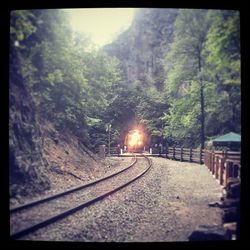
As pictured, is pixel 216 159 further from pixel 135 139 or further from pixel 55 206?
pixel 55 206

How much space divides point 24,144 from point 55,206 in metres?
1.80

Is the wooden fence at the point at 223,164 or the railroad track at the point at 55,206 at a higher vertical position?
the wooden fence at the point at 223,164

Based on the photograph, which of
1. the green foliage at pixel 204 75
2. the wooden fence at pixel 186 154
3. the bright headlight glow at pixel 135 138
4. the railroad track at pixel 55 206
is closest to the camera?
the railroad track at pixel 55 206

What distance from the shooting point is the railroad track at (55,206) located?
5.32 metres

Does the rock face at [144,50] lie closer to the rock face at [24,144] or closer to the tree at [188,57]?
the tree at [188,57]

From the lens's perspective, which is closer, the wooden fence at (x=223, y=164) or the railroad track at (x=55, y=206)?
the railroad track at (x=55, y=206)

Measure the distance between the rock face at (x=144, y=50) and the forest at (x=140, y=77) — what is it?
0.09ft

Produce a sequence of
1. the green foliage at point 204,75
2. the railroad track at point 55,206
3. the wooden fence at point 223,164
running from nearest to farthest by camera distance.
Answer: the railroad track at point 55,206
the green foliage at point 204,75
the wooden fence at point 223,164

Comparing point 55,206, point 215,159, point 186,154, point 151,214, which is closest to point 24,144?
point 55,206

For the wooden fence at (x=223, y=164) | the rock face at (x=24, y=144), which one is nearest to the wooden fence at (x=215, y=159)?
the wooden fence at (x=223, y=164)

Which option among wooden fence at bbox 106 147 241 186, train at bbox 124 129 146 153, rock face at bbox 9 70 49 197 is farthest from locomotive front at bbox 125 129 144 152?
rock face at bbox 9 70 49 197

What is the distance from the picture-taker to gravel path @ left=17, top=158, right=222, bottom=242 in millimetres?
5525

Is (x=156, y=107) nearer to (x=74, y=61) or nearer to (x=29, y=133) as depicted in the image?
(x=74, y=61)
